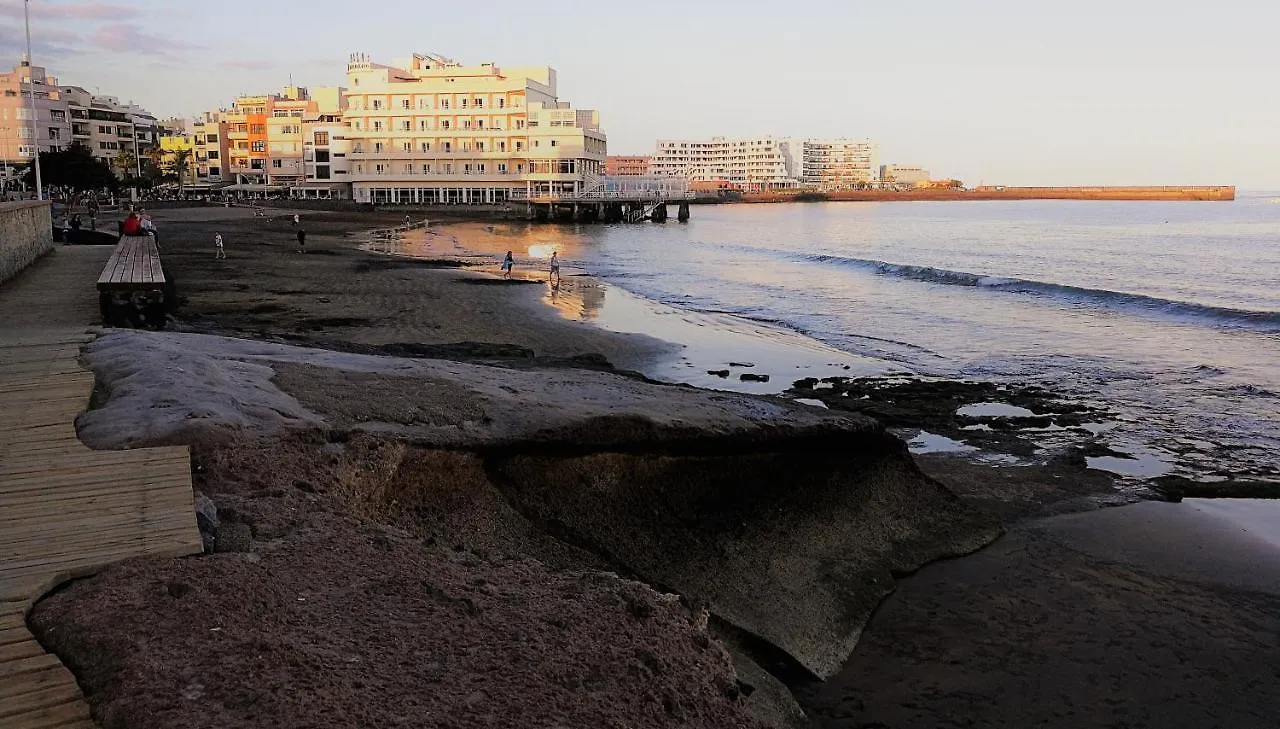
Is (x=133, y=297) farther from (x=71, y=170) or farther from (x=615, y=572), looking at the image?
(x=71, y=170)

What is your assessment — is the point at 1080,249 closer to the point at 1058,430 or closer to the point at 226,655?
the point at 1058,430

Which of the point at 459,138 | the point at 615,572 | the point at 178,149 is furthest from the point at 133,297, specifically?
the point at 178,149

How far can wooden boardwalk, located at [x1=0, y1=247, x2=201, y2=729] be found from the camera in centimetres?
357

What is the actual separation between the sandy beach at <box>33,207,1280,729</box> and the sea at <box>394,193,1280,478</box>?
4085mm

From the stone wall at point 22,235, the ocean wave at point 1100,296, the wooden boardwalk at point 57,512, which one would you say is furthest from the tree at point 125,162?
the wooden boardwalk at point 57,512

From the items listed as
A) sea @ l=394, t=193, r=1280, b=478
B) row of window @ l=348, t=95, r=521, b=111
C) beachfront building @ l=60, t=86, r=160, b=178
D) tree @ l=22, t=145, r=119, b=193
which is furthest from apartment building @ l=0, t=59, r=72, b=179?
sea @ l=394, t=193, r=1280, b=478

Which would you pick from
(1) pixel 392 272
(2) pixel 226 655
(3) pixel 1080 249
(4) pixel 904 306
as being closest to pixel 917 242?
(3) pixel 1080 249

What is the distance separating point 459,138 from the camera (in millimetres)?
97750

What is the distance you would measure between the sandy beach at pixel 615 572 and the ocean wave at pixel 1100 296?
1944cm

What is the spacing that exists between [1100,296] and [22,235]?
31.8 m

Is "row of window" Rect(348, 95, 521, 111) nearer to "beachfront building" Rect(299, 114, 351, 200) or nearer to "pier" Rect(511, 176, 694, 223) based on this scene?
"beachfront building" Rect(299, 114, 351, 200)

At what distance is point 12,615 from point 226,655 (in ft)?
3.31

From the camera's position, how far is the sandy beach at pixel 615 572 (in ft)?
13.1

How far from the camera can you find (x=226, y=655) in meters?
3.85
